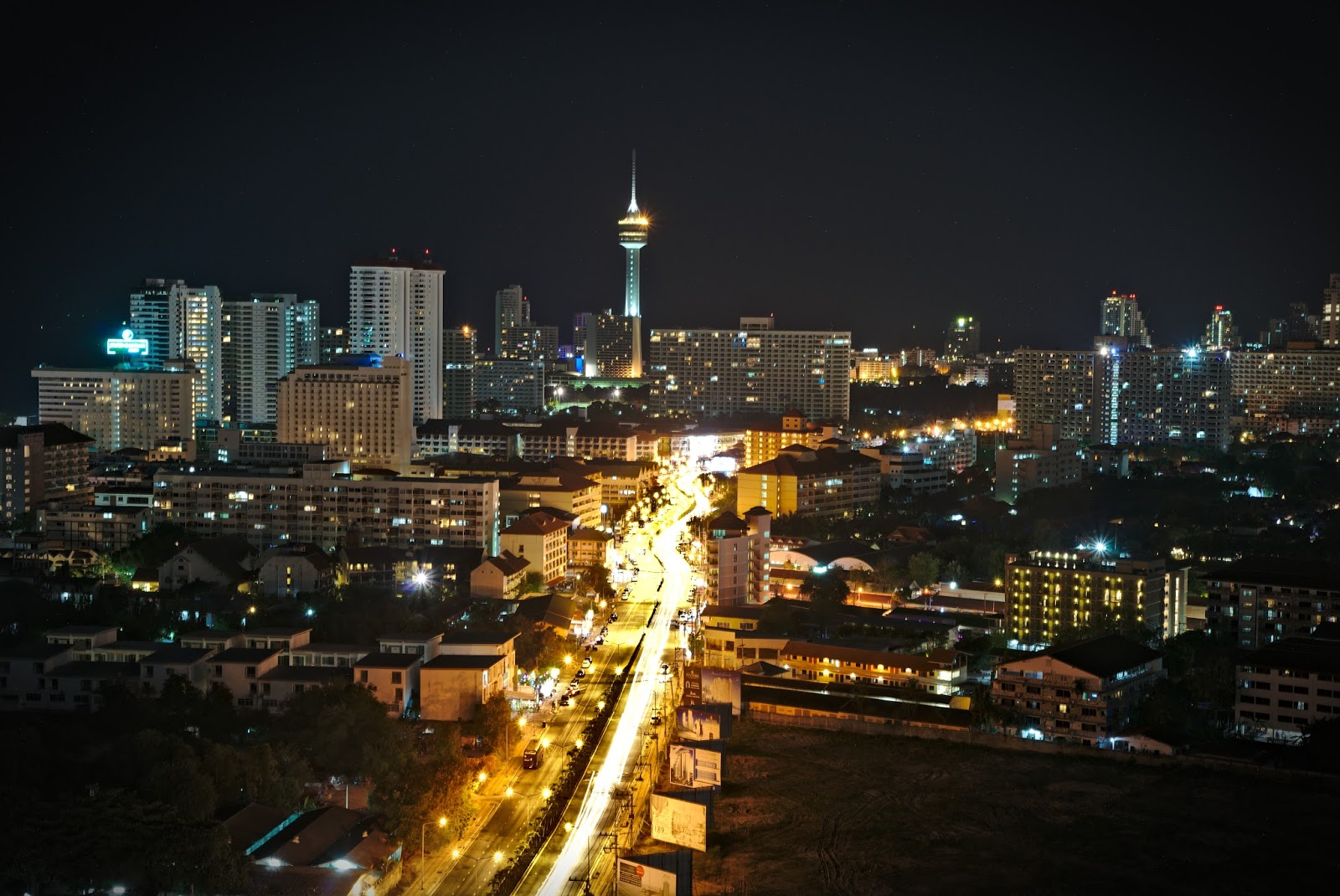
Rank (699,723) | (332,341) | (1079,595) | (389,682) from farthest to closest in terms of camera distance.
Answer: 1. (332,341)
2. (1079,595)
3. (389,682)
4. (699,723)

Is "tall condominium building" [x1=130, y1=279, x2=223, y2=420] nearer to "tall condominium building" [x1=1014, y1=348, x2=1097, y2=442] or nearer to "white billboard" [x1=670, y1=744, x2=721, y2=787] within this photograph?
"tall condominium building" [x1=1014, y1=348, x2=1097, y2=442]

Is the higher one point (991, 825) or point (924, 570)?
point (924, 570)

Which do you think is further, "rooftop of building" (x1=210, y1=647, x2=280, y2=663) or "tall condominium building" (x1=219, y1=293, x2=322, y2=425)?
"tall condominium building" (x1=219, y1=293, x2=322, y2=425)

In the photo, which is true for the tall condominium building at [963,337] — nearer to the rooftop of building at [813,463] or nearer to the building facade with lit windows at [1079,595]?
Answer: the rooftop of building at [813,463]

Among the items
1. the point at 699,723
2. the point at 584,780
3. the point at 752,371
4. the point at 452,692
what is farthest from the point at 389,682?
the point at 752,371

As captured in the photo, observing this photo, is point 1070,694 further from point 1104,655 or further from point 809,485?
point 809,485

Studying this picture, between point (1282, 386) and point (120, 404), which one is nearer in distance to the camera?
point (120, 404)

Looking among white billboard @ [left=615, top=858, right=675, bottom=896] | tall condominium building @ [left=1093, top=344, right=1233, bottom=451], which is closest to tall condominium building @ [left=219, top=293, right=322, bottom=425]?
tall condominium building @ [left=1093, top=344, right=1233, bottom=451]
